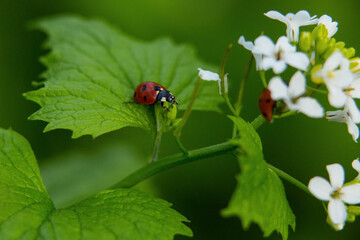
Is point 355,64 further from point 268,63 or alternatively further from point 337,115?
point 268,63

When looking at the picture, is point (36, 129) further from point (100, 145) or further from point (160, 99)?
point (160, 99)

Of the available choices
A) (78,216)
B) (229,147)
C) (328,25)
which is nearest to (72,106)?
(78,216)

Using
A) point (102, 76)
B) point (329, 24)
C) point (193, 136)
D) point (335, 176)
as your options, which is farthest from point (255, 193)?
point (193, 136)

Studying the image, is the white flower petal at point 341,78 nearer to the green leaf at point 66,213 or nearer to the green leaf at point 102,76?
the green leaf at point 66,213

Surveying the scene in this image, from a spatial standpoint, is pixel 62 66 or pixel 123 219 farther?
pixel 62 66

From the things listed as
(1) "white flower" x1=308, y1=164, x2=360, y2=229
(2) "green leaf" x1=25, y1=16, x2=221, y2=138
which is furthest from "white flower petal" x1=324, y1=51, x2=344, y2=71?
(2) "green leaf" x1=25, y1=16, x2=221, y2=138

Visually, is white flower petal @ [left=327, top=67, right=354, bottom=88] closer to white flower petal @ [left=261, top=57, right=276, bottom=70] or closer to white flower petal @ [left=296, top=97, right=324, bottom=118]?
white flower petal @ [left=296, top=97, right=324, bottom=118]
